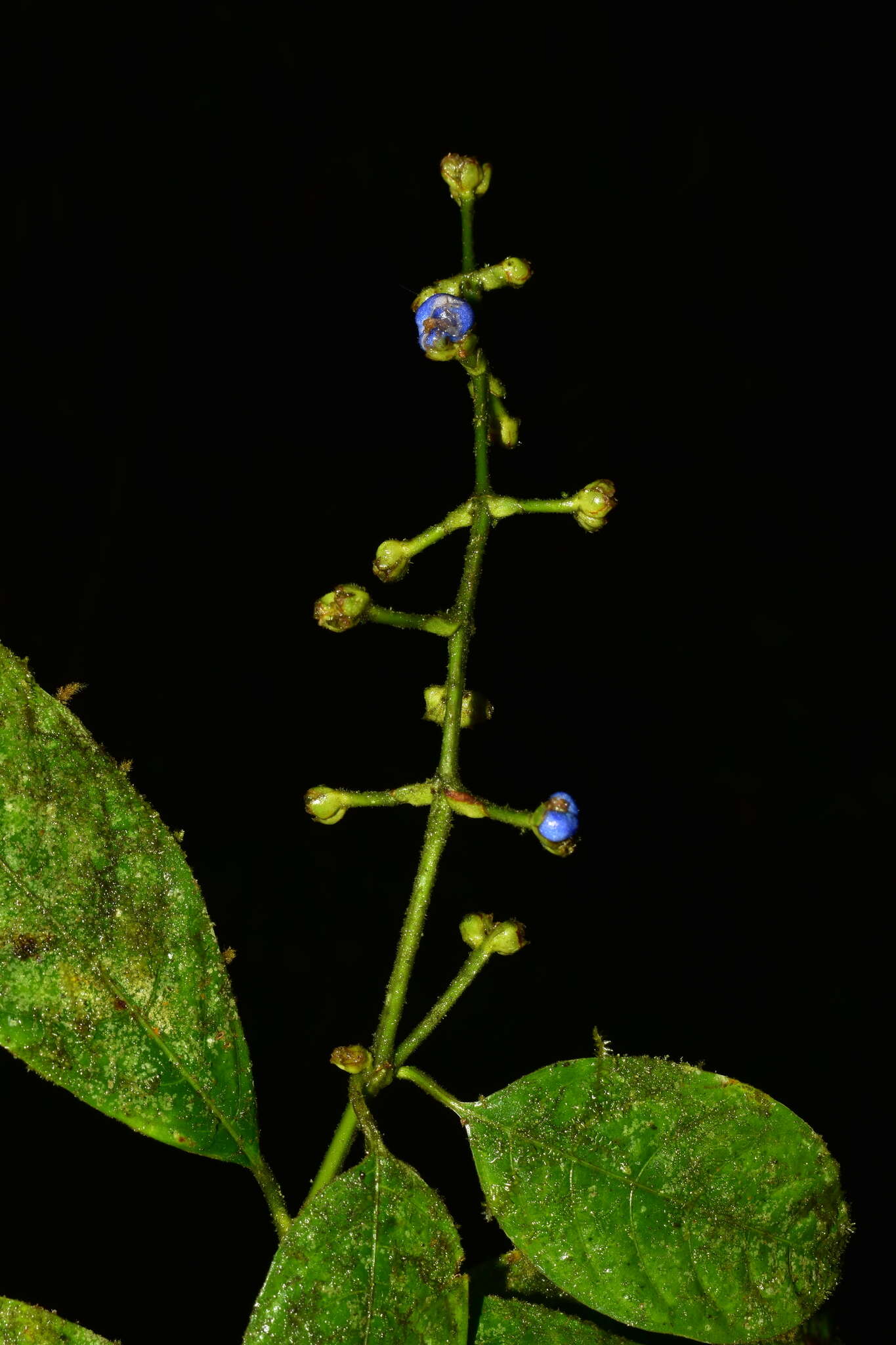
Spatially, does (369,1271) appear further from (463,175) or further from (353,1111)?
(463,175)

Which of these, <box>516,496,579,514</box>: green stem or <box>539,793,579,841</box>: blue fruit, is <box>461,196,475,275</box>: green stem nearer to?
<box>516,496,579,514</box>: green stem

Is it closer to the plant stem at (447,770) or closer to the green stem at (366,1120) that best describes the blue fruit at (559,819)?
the plant stem at (447,770)

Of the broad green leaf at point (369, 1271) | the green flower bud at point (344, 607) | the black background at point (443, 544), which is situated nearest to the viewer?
the broad green leaf at point (369, 1271)

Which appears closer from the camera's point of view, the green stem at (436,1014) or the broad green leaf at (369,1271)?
the broad green leaf at (369,1271)

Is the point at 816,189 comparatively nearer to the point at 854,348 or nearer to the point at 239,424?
the point at 854,348

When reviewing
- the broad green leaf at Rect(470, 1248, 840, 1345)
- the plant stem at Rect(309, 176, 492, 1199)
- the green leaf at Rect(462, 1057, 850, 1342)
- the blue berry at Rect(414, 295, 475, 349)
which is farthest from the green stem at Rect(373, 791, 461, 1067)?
the blue berry at Rect(414, 295, 475, 349)

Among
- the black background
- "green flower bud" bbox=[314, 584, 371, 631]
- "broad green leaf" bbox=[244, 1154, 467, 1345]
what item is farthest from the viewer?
the black background

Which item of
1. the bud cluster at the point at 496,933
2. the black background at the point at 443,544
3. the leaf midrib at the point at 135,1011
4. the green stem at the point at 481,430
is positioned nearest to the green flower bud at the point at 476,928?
the bud cluster at the point at 496,933
